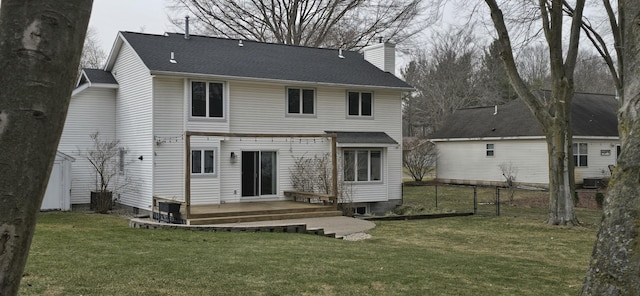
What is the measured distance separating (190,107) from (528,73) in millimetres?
44481

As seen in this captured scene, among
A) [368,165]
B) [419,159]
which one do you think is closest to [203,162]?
[368,165]

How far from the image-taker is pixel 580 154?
29703mm

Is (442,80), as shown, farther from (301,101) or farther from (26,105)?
(26,105)

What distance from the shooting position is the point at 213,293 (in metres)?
6.34

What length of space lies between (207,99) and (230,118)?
1.05 meters

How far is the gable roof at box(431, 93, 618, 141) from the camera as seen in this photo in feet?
99.2

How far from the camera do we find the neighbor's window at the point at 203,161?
60.3ft

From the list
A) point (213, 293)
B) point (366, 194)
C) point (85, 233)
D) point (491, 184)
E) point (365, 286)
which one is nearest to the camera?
point (213, 293)

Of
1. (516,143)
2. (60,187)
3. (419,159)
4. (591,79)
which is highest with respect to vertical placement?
(591,79)

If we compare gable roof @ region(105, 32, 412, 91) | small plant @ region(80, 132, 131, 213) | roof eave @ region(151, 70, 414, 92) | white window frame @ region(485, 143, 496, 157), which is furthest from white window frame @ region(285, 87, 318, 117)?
white window frame @ region(485, 143, 496, 157)

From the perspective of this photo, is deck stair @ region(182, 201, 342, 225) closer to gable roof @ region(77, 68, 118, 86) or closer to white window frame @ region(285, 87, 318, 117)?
white window frame @ region(285, 87, 318, 117)

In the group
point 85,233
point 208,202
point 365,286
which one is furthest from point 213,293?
point 208,202

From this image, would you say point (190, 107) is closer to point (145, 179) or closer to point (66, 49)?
point (145, 179)

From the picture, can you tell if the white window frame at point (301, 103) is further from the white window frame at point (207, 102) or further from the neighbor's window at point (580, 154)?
the neighbor's window at point (580, 154)
